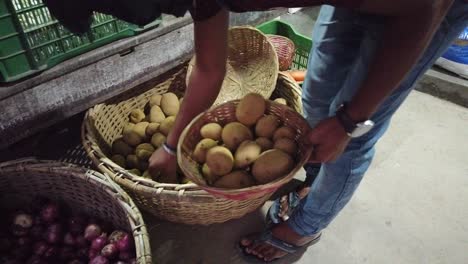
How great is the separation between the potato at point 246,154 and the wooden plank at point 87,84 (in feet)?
2.28

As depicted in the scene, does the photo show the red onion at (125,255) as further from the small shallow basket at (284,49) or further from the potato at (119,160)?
the small shallow basket at (284,49)

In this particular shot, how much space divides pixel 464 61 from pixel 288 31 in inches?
34.4

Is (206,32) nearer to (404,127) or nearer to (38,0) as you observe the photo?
(38,0)

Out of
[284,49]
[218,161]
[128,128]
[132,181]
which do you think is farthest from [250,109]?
[284,49]

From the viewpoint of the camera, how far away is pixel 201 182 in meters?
0.77

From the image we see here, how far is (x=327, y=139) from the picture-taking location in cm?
73

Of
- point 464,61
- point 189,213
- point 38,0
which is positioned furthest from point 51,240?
point 464,61

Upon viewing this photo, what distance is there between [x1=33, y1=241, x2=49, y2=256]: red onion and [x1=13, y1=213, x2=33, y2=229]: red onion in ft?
0.20

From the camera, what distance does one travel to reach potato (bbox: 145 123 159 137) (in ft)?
4.23

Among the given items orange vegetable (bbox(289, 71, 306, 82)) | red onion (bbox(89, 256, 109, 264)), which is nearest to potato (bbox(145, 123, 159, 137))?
red onion (bbox(89, 256, 109, 264))

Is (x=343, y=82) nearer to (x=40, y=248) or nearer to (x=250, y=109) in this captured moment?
(x=250, y=109)

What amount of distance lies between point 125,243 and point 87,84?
0.58 meters

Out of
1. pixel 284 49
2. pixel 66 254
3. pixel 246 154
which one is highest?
pixel 246 154

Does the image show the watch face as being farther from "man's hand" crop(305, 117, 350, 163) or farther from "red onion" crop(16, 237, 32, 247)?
"red onion" crop(16, 237, 32, 247)
